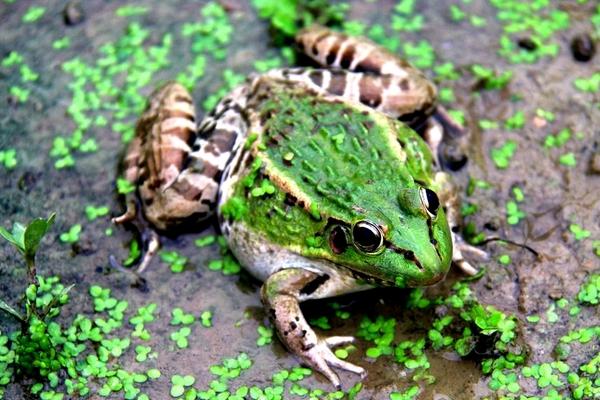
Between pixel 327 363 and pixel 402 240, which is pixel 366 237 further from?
pixel 327 363

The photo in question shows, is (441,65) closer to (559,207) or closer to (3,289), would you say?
(559,207)

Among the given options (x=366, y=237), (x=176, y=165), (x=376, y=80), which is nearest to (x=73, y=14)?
(x=176, y=165)

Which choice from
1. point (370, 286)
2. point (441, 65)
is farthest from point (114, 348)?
point (441, 65)

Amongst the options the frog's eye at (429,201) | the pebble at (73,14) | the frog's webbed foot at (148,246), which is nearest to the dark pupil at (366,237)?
the frog's eye at (429,201)

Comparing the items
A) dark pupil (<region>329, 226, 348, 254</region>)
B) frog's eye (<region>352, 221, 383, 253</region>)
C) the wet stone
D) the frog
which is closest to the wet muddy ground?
the wet stone

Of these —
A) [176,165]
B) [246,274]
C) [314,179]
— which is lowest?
[246,274]

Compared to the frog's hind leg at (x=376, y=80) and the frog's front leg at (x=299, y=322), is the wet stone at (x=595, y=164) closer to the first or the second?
the frog's hind leg at (x=376, y=80)
